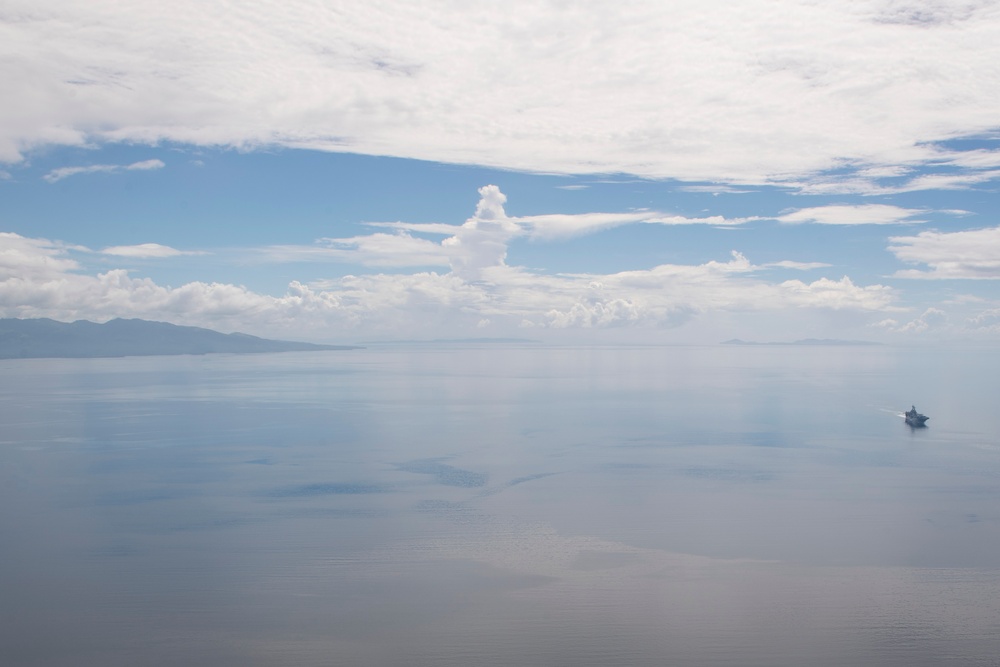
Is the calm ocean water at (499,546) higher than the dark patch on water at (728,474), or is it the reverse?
the dark patch on water at (728,474)

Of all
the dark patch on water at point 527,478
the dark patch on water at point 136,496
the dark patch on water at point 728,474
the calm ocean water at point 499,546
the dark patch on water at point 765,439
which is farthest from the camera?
the dark patch on water at point 765,439

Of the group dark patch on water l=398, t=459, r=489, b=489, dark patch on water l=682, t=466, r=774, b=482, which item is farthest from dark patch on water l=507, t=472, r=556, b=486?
dark patch on water l=682, t=466, r=774, b=482

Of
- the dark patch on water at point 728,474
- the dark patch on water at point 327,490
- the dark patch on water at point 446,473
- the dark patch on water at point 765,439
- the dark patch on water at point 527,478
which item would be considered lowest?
the dark patch on water at point 327,490

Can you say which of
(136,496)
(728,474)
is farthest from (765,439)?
(136,496)

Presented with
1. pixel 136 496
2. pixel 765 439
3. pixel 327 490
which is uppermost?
pixel 765 439

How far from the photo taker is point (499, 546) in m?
26.3

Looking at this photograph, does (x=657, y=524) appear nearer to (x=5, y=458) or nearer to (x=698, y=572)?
(x=698, y=572)

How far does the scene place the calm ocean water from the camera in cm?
1917

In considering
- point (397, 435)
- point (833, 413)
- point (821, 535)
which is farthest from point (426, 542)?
point (833, 413)

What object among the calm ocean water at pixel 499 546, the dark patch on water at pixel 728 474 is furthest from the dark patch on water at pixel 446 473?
the dark patch on water at pixel 728 474

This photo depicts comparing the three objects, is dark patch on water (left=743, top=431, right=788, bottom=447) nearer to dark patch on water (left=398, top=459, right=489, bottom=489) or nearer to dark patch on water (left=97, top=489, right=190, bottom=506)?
dark patch on water (left=398, top=459, right=489, bottom=489)

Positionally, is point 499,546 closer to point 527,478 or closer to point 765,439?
point 527,478

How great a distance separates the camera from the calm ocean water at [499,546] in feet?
62.9

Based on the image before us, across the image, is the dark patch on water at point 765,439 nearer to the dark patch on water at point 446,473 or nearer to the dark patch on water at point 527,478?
the dark patch on water at point 527,478
